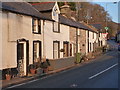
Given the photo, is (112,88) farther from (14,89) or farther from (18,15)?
(18,15)

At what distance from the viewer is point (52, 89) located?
36.2 ft

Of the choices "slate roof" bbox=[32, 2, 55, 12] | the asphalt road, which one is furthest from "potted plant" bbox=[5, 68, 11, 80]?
"slate roof" bbox=[32, 2, 55, 12]

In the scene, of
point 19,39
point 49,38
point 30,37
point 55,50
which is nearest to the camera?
point 19,39

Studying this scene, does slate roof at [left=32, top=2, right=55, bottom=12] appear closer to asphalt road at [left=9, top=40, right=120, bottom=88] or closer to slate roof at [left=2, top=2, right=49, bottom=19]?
slate roof at [left=2, top=2, right=49, bottom=19]

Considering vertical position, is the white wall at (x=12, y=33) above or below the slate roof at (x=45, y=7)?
below

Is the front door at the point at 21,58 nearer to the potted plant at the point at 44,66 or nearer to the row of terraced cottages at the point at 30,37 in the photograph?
the row of terraced cottages at the point at 30,37

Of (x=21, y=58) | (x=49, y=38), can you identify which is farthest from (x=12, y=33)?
(x=49, y=38)

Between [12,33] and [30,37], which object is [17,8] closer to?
[30,37]

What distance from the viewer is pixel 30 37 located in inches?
739

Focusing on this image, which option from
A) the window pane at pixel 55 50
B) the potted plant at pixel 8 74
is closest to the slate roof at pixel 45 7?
the window pane at pixel 55 50

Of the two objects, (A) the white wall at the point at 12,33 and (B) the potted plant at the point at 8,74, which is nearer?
(B) the potted plant at the point at 8,74

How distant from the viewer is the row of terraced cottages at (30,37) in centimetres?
1584

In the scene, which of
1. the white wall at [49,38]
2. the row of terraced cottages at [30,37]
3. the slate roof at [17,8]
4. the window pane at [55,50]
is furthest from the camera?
the window pane at [55,50]

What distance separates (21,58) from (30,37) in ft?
6.59
